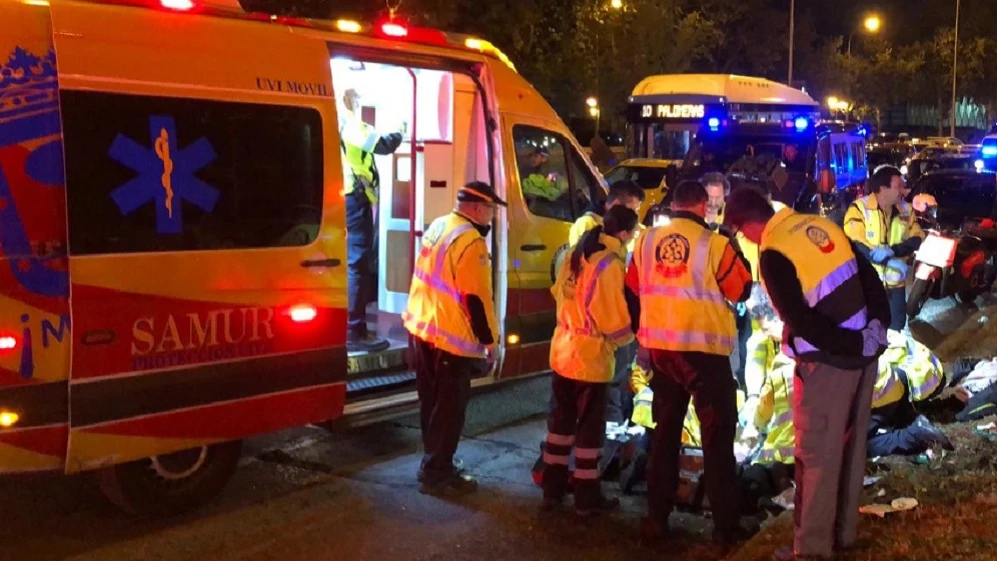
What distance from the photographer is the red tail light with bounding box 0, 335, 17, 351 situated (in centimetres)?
464

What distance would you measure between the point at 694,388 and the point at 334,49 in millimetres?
2811

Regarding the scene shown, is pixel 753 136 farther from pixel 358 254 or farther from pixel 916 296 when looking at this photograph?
pixel 358 254

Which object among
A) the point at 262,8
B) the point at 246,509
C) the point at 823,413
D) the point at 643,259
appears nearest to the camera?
the point at 823,413

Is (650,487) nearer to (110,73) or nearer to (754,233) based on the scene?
(754,233)

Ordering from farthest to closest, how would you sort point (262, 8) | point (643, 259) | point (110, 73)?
1. point (262, 8)
2. point (643, 259)
3. point (110, 73)

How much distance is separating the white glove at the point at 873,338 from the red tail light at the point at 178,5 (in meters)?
3.53

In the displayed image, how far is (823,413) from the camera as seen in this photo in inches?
180

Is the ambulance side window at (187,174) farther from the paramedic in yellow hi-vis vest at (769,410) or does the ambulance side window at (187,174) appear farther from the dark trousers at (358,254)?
the paramedic in yellow hi-vis vest at (769,410)

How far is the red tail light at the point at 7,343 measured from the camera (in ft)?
15.2

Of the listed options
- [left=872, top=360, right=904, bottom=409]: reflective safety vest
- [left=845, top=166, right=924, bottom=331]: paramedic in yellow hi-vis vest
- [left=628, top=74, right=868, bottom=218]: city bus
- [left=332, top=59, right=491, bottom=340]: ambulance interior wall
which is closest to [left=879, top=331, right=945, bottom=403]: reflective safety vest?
[left=872, top=360, right=904, bottom=409]: reflective safety vest

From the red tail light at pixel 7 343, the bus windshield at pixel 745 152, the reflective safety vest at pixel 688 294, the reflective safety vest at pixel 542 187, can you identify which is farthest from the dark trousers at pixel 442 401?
the bus windshield at pixel 745 152

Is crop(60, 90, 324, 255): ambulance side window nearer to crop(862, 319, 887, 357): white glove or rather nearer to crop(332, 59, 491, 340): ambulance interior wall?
crop(332, 59, 491, 340): ambulance interior wall

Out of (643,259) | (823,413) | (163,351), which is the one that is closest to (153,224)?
(163,351)

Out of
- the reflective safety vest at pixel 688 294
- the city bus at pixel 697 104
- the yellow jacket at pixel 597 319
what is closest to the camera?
the reflective safety vest at pixel 688 294
